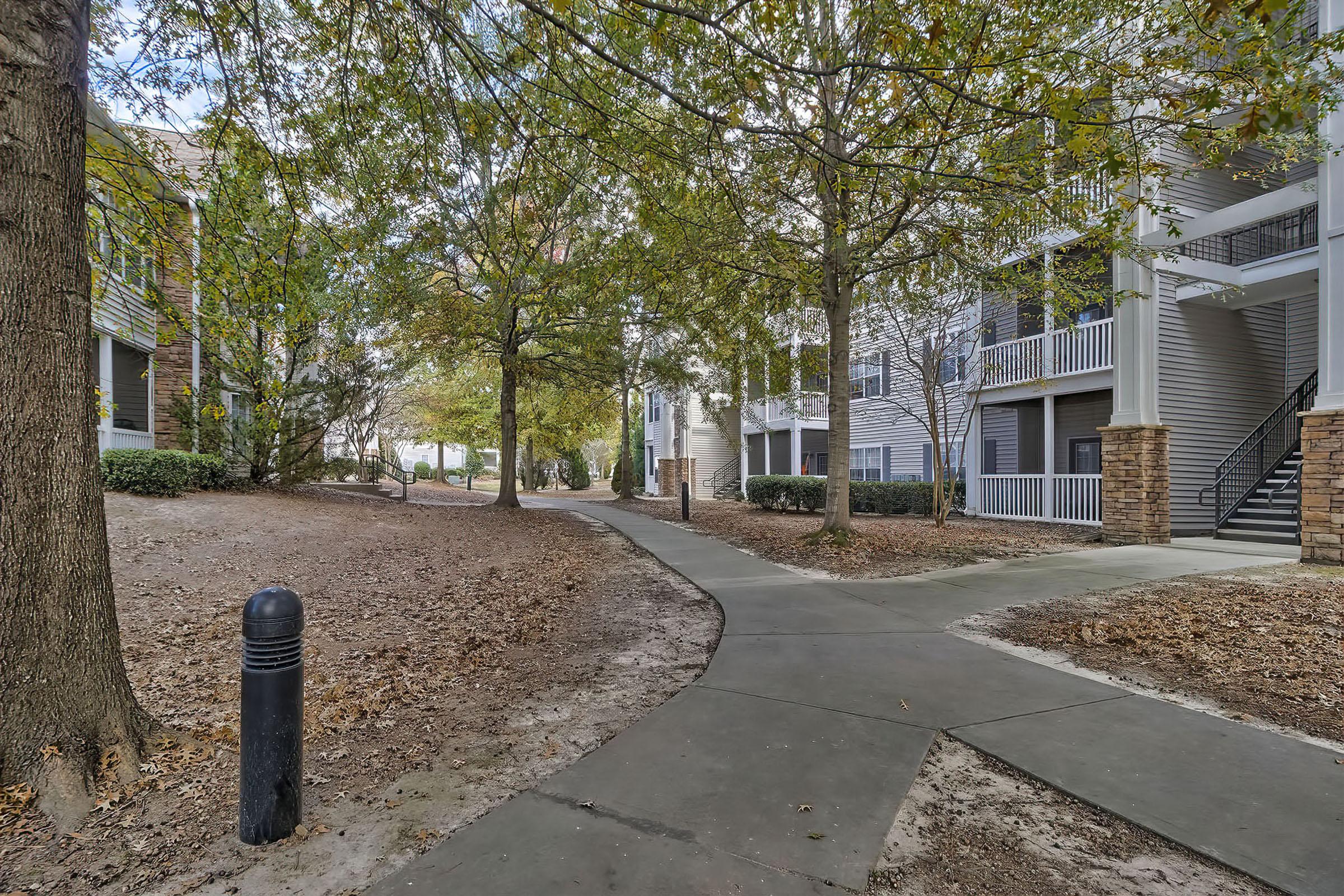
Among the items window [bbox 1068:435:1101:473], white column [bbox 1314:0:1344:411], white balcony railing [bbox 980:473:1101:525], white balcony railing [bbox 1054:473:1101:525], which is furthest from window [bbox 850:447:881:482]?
white column [bbox 1314:0:1344:411]

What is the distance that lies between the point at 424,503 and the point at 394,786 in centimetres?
1749

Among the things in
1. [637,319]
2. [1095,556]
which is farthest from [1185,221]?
[637,319]

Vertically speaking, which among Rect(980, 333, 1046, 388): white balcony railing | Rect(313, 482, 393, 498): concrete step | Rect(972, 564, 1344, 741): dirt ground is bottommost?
Rect(972, 564, 1344, 741): dirt ground

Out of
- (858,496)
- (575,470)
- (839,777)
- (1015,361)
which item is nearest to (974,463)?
(1015,361)

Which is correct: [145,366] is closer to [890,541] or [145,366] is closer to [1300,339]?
[890,541]

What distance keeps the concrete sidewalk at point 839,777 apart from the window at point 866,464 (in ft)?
53.5

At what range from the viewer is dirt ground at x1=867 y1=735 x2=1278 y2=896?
2.21 meters

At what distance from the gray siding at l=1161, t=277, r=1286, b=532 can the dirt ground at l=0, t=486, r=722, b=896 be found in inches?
416

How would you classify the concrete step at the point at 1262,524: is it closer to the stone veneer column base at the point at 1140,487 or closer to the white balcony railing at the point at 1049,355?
the stone veneer column base at the point at 1140,487

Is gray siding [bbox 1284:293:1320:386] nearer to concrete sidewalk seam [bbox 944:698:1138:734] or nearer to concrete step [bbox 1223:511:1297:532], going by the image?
concrete step [bbox 1223:511:1297:532]

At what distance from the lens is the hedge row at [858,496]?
57.1ft

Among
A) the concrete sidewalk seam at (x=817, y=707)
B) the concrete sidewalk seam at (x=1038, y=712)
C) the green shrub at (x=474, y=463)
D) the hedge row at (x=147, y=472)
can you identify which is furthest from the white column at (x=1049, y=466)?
the green shrub at (x=474, y=463)

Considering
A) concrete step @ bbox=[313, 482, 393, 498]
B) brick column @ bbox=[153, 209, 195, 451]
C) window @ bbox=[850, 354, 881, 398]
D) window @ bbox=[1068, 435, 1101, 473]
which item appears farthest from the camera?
window @ bbox=[850, 354, 881, 398]

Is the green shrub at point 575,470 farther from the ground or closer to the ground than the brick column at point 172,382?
closer to the ground
